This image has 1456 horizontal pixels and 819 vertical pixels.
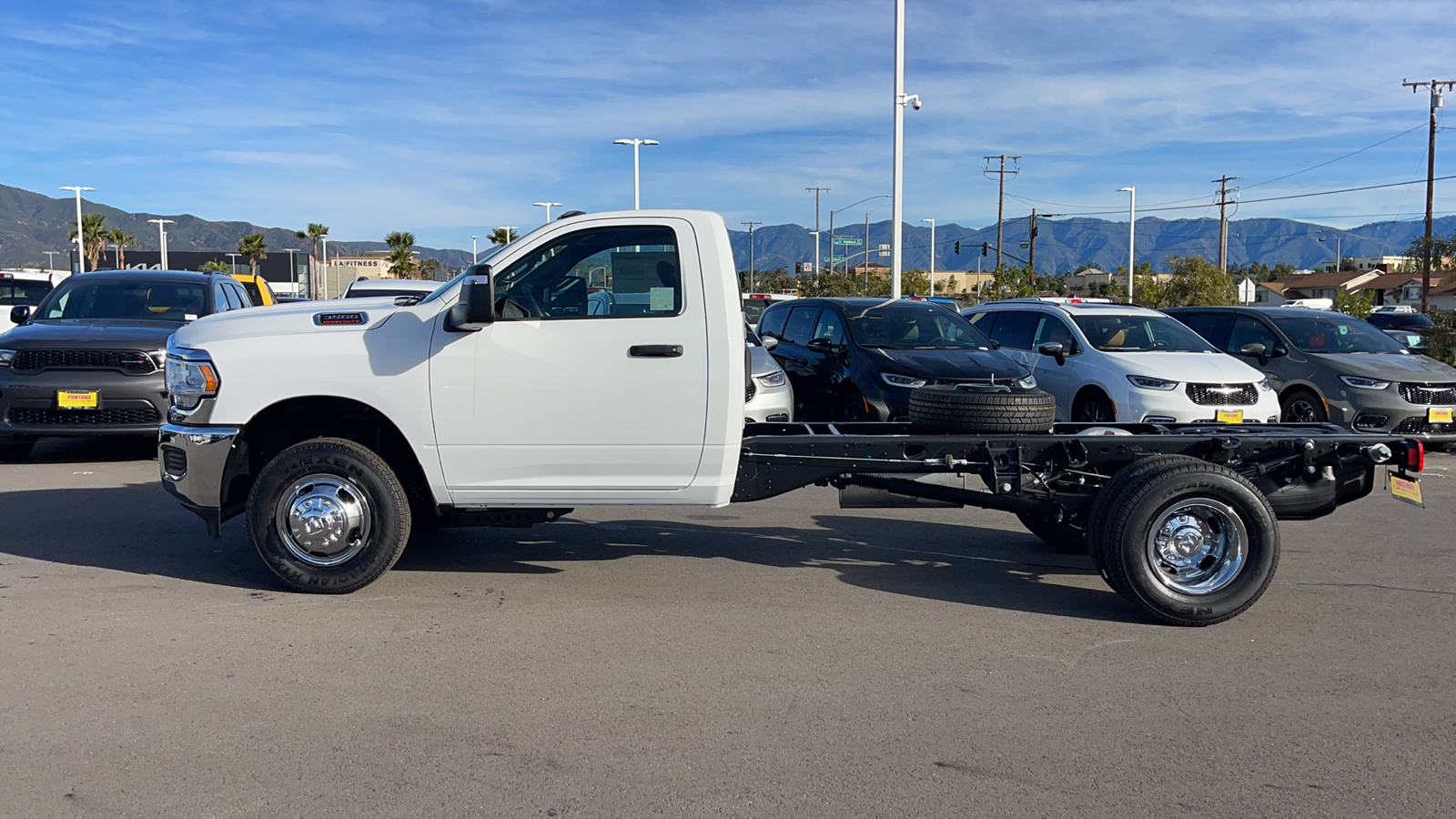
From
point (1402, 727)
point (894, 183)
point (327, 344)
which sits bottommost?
point (1402, 727)

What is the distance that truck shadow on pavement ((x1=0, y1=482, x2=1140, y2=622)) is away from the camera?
6.49 m

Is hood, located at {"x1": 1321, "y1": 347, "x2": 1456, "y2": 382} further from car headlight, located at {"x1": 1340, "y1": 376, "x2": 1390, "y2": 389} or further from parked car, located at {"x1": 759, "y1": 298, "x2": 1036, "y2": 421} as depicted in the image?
parked car, located at {"x1": 759, "y1": 298, "x2": 1036, "y2": 421}

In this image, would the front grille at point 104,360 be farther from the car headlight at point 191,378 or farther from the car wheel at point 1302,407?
the car wheel at point 1302,407

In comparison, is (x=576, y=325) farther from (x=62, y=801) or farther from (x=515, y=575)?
(x=62, y=801)

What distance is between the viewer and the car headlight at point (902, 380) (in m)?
10.6

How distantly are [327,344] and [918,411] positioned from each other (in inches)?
126

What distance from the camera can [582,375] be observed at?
589 centimetres

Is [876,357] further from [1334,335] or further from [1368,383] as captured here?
[1334,335]

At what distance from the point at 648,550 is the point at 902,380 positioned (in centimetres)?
417

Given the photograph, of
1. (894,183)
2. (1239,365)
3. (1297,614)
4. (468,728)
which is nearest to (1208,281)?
(894,183)

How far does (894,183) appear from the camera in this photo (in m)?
23.3

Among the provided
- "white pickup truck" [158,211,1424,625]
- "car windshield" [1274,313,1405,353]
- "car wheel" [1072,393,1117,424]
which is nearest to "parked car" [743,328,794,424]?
"car wheel" [1072,393,1117,424]

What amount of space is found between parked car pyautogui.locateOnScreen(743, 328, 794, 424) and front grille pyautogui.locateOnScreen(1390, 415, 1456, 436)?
6405 millimetres

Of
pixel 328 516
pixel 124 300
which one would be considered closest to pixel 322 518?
pixel 328 516
